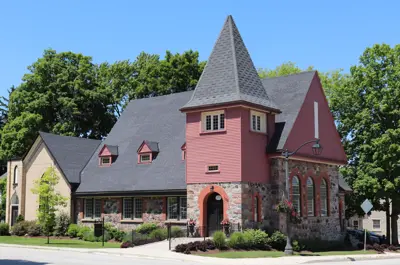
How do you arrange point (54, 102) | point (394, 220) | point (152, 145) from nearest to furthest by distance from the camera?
point (152, 145)
point (394, 220)
point (54, 102)

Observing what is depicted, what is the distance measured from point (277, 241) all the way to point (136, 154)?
14342 millimetres

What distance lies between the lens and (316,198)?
3897 cm

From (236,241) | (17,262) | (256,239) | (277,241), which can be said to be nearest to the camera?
(17,262)

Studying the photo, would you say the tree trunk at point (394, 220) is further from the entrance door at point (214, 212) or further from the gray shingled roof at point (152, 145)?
the gray shingled roof at point (152, 145)

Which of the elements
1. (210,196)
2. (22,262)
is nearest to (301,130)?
(210,196)

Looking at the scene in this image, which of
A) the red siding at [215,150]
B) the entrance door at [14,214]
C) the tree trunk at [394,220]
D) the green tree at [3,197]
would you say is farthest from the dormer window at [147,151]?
the green tree at [3,197]

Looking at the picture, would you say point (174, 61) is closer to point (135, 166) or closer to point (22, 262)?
point (135, 166)

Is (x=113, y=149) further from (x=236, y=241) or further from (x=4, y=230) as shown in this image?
(x=236, y=241)

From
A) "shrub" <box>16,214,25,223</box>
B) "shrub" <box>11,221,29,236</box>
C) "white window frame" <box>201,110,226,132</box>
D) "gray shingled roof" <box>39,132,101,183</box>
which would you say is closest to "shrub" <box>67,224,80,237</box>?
"gray shingled roof" <box>39,132,101,183</box>

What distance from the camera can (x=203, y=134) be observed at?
35.1 metres

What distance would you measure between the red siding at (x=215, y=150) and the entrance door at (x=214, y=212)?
117 centimetres

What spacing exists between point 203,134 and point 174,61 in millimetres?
27577

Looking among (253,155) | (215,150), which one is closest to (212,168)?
(215,150)

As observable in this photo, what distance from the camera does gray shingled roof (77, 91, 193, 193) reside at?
38625mm
